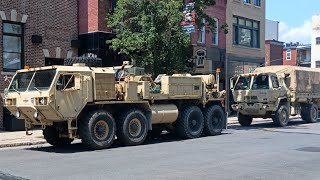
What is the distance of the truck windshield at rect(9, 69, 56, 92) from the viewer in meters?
13.8

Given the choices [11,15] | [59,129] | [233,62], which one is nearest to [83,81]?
[59,129]

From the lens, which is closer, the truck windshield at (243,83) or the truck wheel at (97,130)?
the truck wheel at (97,130)

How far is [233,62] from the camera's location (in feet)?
111

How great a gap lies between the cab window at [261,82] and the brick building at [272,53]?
26.9 meters

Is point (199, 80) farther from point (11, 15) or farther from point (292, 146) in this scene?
point (11, 15)

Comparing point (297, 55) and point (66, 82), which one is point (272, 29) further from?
point (66, 82)

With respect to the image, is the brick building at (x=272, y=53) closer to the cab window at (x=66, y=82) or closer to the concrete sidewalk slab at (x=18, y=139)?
the concrete sidewalk slab at (x=18, y=139)

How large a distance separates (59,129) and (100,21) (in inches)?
370


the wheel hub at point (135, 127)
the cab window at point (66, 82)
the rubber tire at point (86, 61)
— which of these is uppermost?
the rubber tire at point (86, 61)

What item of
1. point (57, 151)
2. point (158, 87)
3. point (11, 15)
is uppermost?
point (11, 15)

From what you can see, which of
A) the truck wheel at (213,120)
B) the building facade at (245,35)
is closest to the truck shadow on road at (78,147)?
the truck wheel at (213,120)

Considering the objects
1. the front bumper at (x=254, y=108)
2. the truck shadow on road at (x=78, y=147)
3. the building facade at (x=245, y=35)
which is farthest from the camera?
the building facade at (x=245, y=35)

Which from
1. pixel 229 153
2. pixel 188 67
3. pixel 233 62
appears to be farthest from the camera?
pixel 233 62

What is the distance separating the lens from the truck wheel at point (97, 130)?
14.0 metres
